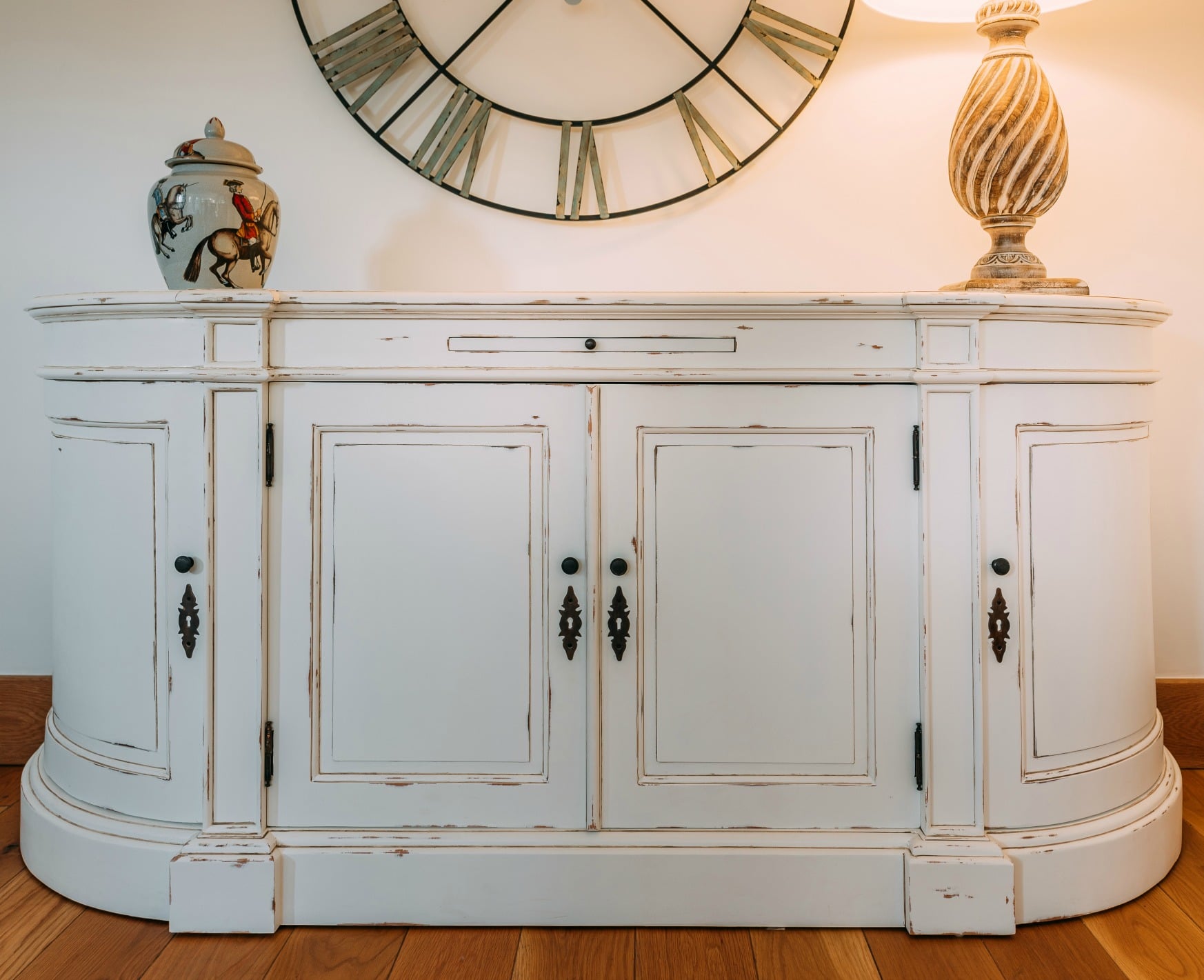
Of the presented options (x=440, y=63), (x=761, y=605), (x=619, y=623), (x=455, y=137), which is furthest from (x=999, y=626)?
(x=440, y=63)

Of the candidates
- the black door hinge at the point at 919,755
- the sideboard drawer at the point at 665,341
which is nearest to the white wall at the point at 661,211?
the sideboard drawer at the point at 665,341

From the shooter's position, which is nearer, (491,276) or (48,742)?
(48,742)

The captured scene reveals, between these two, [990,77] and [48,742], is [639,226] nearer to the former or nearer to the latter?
[990,77]

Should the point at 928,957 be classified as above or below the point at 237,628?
below

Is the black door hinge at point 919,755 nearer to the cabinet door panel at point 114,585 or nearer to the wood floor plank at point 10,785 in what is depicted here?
the cabinet door panel at point 114,585

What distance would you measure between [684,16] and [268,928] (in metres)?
1.77

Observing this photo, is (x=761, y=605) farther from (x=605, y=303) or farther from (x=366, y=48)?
(x=366, y=48)

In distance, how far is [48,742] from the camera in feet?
4.80

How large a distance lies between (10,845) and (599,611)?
3.75ft

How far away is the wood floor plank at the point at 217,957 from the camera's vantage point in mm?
1182

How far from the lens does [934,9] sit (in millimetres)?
1511

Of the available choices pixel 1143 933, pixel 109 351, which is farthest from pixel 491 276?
pixel 1143 933

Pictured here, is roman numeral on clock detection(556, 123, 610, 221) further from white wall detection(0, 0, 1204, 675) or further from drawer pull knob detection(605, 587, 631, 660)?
drawer pull knob detection(605, 587, 631, 660)

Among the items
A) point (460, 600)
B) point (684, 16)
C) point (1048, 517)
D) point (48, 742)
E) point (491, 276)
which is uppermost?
point (684, 16)
